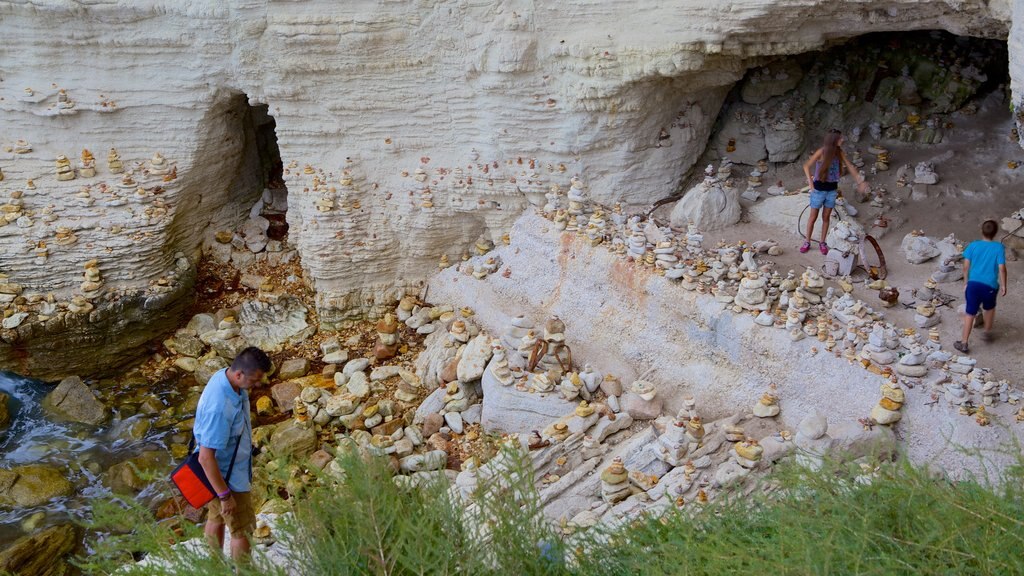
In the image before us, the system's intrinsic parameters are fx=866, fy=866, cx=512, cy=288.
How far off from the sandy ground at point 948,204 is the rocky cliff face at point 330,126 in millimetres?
1157

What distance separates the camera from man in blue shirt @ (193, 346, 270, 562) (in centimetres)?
432

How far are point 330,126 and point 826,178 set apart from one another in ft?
14.1

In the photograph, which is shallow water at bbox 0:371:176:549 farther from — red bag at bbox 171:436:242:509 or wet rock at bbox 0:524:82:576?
red bag at bbox 171:436:242:509

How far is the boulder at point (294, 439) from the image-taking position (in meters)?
7.10

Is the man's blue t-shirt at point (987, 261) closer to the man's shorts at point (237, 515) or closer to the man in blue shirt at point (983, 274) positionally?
the man in blue shirt at point (983, 274)

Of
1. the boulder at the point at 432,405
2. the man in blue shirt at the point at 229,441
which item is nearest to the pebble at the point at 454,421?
the boulder at the point at 432,405

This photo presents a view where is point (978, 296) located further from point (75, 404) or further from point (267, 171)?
point (75, 404)

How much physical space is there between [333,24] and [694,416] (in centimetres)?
435

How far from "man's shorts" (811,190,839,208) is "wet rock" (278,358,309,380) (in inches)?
184

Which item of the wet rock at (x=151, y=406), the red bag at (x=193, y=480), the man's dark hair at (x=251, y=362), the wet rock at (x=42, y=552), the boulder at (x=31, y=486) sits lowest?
the wet rock at (x=42, y=552)

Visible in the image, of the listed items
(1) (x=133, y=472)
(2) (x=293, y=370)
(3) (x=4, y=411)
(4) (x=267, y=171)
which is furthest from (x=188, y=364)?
(4) (x=267, y=171)

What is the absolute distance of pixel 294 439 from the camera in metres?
7.15

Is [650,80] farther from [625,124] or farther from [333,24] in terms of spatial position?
[333,24]

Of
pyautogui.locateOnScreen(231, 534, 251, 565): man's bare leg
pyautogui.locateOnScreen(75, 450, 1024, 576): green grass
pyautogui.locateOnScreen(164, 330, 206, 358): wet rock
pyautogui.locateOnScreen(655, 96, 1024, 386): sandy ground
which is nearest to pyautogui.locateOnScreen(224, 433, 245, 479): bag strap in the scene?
pyautogui.locateOnScreen(231, 534, 251, 565): man's bare leg
